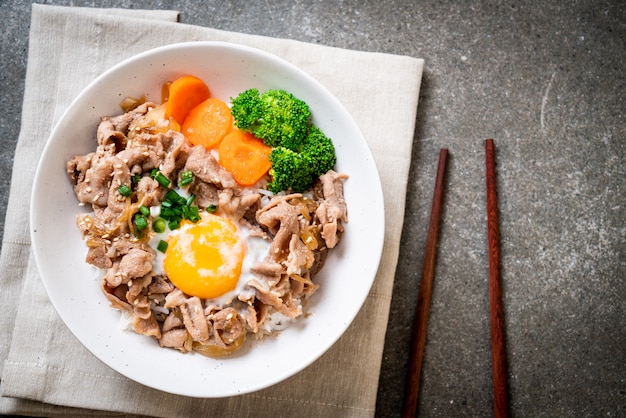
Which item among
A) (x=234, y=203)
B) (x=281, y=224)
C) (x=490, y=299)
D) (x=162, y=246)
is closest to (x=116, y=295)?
(x=162, y=246)

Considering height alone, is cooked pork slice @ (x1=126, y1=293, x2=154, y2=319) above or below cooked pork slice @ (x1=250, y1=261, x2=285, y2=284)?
below

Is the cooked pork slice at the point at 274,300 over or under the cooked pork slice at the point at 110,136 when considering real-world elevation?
under

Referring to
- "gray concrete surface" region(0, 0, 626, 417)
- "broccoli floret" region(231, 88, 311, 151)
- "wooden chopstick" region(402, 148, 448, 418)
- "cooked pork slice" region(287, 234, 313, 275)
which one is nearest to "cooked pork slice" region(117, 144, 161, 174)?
"broccoli floret" region(231, 88, 311, 151)

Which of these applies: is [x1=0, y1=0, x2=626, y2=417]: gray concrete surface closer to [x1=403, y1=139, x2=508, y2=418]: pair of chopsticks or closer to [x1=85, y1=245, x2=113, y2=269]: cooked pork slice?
[x1=403, y1=139, x2=508, y2=418]: pair of chopsticks

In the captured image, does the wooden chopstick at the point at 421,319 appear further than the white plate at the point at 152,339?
Yes

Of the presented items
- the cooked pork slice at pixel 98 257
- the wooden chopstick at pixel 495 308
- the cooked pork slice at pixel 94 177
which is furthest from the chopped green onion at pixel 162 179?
the wooden chopstick at pixel 495 308

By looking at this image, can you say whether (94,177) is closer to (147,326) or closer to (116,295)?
(116,295)

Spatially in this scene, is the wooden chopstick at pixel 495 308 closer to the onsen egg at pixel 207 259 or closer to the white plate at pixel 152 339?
the white plate at pixel 152 339
